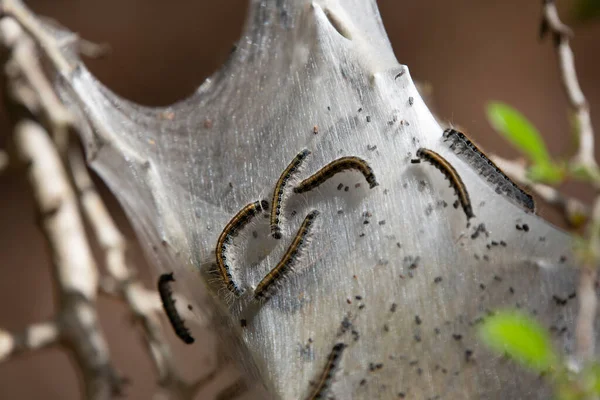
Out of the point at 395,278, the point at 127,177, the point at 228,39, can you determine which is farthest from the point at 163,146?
the point at 228,39

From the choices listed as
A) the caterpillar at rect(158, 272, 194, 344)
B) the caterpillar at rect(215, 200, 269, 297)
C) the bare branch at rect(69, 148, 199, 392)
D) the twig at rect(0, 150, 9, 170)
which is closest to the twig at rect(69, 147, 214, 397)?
the bare branch at rect(69, 148, 199, 392)

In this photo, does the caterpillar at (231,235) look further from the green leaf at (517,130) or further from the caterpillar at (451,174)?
the green leaf at (517,130)

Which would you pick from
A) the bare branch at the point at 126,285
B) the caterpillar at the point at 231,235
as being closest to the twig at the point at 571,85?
the caterpillar at the point at 231,235

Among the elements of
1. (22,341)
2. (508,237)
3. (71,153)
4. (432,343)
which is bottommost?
(432,343)

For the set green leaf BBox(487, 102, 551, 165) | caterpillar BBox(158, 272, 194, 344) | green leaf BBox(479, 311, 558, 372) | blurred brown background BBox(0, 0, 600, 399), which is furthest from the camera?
blurred brown background BBox(0, 0, 600, 399)

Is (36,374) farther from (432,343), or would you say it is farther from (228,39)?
(432,343)

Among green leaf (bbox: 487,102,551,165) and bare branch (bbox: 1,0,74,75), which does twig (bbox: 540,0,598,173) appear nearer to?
green leaf (bbox: 487,102,551,165)
